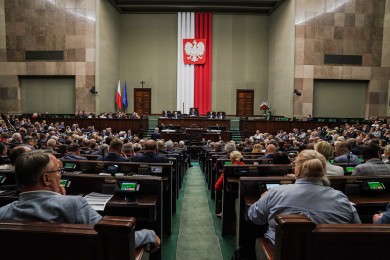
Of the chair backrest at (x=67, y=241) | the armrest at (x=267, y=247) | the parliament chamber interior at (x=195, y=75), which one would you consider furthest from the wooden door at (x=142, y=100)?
the chair backrest at (x=67, y=241)

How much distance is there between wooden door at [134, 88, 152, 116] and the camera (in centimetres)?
2012

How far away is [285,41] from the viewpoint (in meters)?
17.3

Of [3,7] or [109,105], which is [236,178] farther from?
[3,7]

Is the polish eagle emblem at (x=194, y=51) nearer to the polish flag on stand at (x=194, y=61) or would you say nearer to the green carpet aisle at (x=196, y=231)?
the polish flag on stand at (x=194, y=61)

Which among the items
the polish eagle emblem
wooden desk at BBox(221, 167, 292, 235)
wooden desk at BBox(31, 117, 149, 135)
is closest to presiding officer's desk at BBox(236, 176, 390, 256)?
wooden desk at BBox(221, 167, 292, 235)

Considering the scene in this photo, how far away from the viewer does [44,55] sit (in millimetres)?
17172

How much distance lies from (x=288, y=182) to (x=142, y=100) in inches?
697

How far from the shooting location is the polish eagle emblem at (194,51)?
19.5 m

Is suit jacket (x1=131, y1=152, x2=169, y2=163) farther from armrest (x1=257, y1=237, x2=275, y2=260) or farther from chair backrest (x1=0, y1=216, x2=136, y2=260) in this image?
chair backrest (x1=0, y1=216, x2=136, y2=260)

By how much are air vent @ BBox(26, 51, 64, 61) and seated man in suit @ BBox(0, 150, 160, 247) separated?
56.0 feet

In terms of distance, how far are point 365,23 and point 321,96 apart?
4371 millimetres

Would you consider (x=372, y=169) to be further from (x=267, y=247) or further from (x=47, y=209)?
(x=47, y=209)

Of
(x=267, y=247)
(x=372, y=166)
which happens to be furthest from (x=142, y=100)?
(x=267, y=247)

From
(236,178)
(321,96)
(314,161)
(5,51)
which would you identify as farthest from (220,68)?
(314,161)
